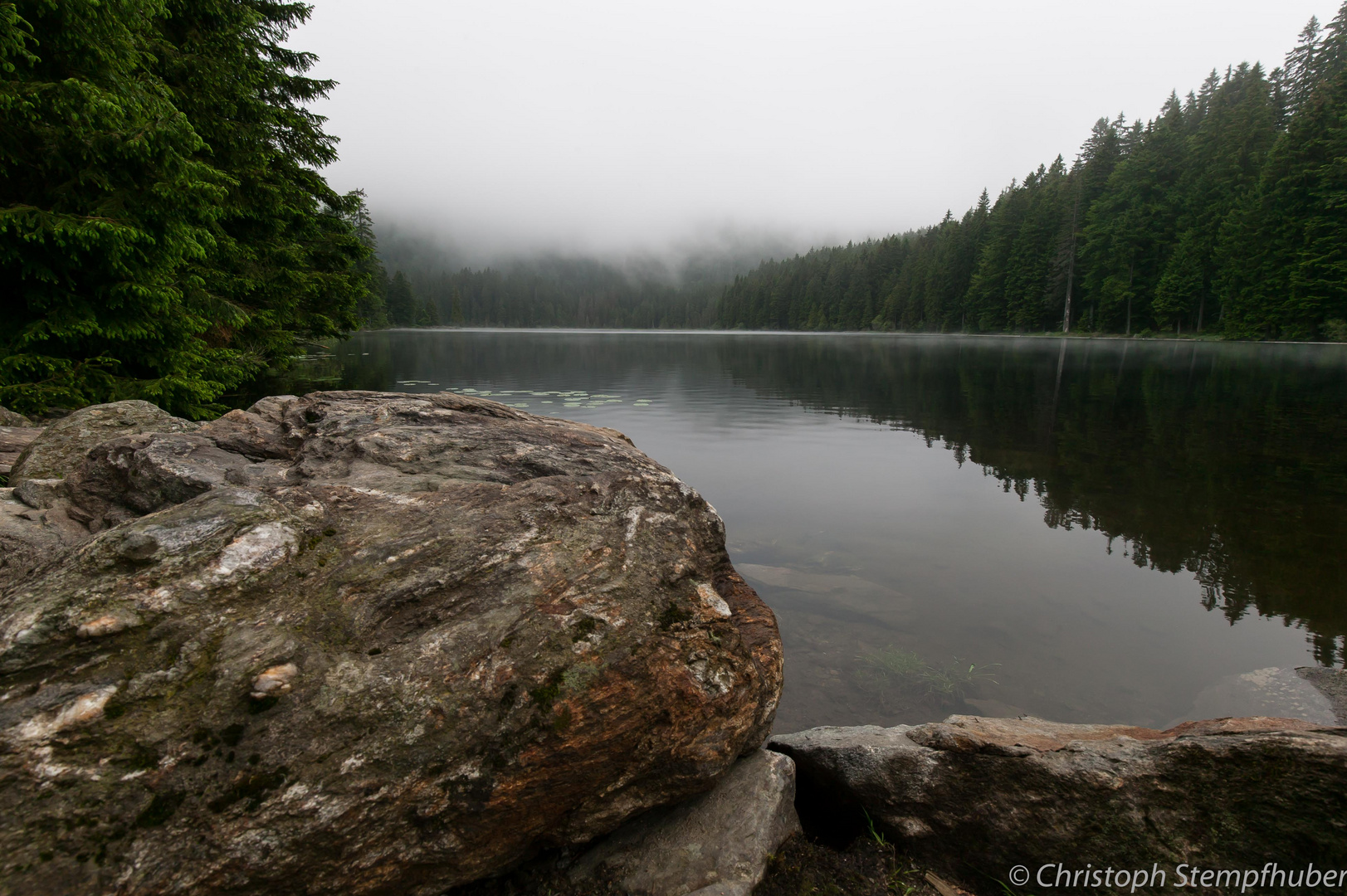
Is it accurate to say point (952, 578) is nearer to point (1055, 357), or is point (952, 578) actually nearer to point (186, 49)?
point (186, 49)

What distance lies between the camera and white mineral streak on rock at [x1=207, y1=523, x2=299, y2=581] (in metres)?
2.72

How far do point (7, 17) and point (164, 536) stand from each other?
8.20m

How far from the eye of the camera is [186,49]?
43.9ft

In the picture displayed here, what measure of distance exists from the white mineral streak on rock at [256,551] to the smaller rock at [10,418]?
6578 millimetres

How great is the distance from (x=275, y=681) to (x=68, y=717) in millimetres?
623

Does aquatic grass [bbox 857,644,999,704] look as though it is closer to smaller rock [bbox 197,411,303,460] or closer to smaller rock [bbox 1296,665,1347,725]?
smaller rock [bbox 1296,665,1347,725]

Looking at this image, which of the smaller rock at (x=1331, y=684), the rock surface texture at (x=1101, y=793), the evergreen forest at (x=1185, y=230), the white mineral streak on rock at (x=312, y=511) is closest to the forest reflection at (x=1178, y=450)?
the smaller rock at (x=1331, y=684)

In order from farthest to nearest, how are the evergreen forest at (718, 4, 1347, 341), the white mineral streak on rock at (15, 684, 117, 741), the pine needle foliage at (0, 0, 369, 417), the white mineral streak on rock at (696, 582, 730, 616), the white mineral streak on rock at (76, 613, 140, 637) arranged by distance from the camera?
the evergreen forest at (718, 4, 1347, 341) < the pine needle foliage at (0, 0, 369, 417) < the white mineral streak on rock at (696, 582, 730, 616) < the white mineral streak on rock at (76, 613, 140, 637) < the white mineral streak on rock at (15, 684, 117, 741)

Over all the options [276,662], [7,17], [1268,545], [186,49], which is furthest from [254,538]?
[186,49]

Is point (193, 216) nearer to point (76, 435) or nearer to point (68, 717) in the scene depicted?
point (76, 435)

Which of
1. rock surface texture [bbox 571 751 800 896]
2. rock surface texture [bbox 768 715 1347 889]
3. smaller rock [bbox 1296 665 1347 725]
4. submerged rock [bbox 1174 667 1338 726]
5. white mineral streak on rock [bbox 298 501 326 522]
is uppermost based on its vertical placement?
white mineral streak on rock [bbox 298 501 326 522]

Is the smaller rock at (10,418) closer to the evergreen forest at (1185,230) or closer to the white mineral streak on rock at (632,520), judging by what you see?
the white mineral streak on rock at (632,520)

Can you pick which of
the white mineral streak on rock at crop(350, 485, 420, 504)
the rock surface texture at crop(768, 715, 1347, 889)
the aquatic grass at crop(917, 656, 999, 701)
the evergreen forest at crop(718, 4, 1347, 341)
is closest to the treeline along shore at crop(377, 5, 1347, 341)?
the evergreen forest at crop(718, 4, 1347, 341)

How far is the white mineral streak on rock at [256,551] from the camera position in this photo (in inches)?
107
